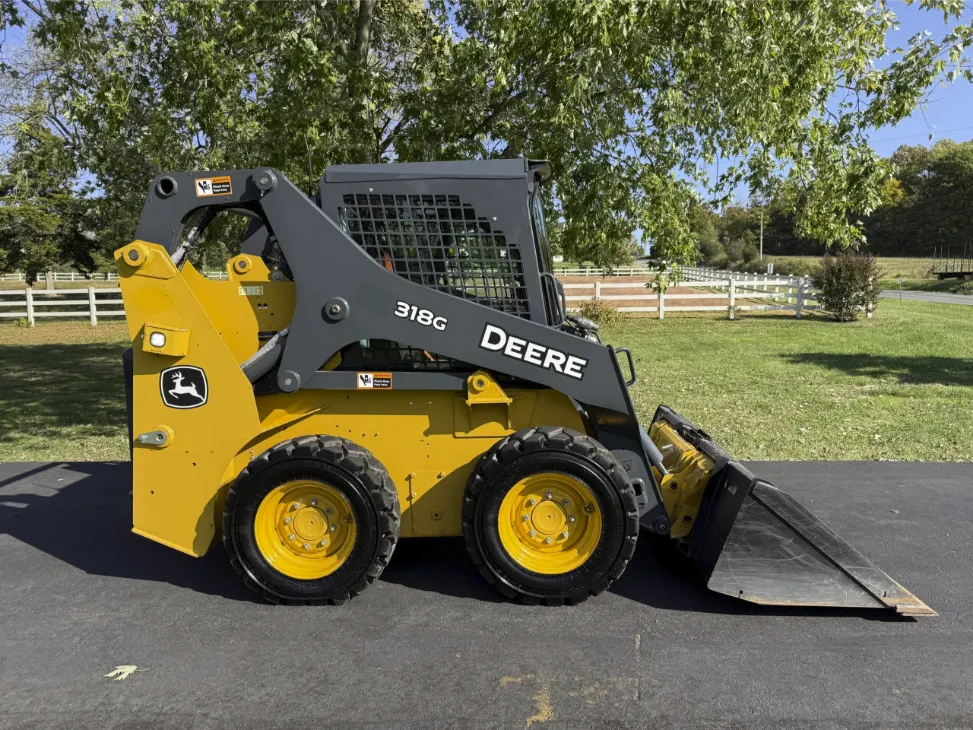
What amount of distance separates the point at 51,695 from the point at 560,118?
18.2 ft

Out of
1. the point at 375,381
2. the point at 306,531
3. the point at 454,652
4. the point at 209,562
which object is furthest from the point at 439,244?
the point at 209,562

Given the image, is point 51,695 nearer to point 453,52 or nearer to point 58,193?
point 453,52

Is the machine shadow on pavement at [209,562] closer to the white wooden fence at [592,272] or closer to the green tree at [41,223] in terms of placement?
the green tree at [41,223]

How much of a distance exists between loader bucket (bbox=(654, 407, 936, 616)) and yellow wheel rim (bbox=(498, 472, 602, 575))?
670 mm

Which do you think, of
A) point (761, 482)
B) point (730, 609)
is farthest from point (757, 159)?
point (730, 609)

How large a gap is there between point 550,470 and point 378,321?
3.92 feet

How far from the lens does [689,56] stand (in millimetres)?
6570

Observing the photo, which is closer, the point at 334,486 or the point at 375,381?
the point at 334,486

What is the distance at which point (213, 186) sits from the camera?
4090 mm

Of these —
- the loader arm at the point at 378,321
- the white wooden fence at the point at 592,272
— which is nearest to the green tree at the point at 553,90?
the loader arm at the point at 378,321

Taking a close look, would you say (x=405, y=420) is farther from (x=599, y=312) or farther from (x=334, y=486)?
(x=599, y=312)

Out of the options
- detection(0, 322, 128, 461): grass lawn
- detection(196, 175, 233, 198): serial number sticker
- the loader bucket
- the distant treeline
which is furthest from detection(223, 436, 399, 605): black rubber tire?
the distant treeline

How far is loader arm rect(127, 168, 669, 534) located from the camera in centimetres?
398

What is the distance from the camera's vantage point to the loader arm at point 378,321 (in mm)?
3979
